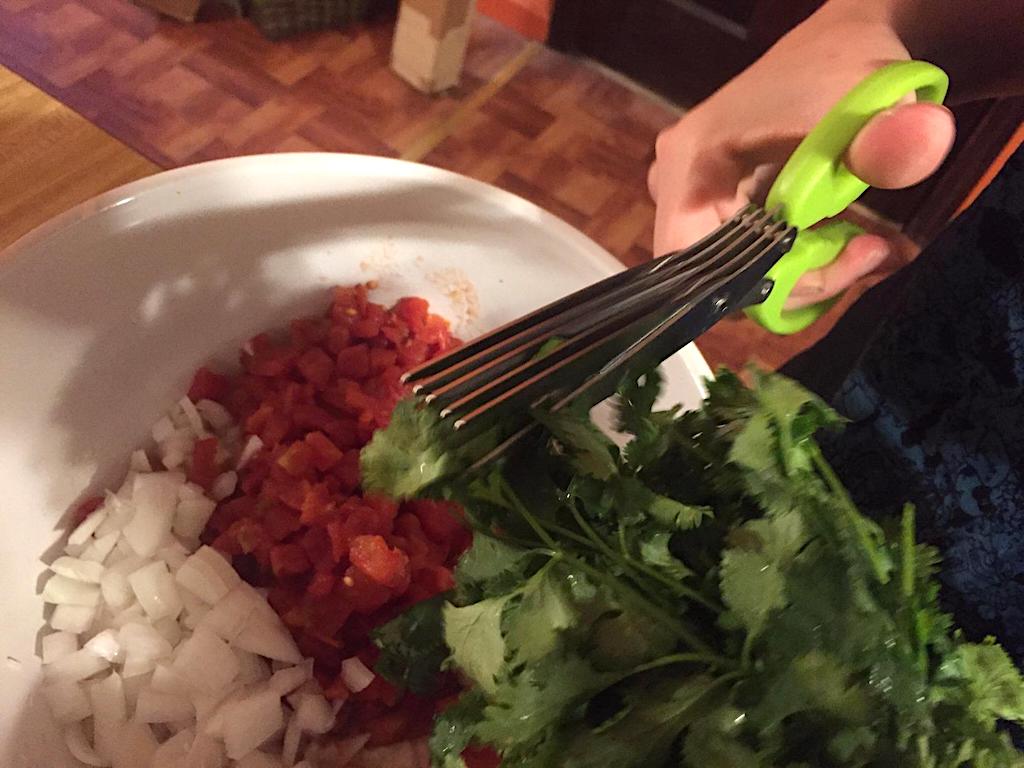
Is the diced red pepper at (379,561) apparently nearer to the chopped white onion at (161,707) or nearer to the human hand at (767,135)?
the chopped white onion at (161,707)

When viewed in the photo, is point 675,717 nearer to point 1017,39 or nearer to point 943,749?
point 943,749

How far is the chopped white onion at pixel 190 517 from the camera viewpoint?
0.86m

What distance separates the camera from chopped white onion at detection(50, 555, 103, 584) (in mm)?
795

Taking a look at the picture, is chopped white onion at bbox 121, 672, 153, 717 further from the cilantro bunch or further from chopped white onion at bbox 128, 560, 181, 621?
the cilantro bunch

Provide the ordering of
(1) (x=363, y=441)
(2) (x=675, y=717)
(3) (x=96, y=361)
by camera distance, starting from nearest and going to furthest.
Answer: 1. (2) (x=675, y=717)
2. (3) (x=96, y=361)
3. (1) (x=363, y=441)

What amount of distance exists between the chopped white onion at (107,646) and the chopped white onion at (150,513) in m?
0.08

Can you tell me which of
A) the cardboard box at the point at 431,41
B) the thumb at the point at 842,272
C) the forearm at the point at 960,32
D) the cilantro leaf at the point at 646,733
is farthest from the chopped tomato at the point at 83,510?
the cardboard box at the point at 431,41

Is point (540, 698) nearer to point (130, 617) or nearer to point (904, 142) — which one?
point (904, 142)

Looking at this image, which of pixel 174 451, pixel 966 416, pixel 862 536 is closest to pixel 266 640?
pixel 174 451

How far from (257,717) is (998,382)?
0.72m

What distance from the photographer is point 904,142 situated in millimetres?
523

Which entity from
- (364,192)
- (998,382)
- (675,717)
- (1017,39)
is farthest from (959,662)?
(364,192)

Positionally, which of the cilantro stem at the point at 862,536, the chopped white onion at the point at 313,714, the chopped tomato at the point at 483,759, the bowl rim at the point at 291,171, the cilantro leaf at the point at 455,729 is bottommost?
the chopped white onion at the point at 313,714

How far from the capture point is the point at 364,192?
88cm
